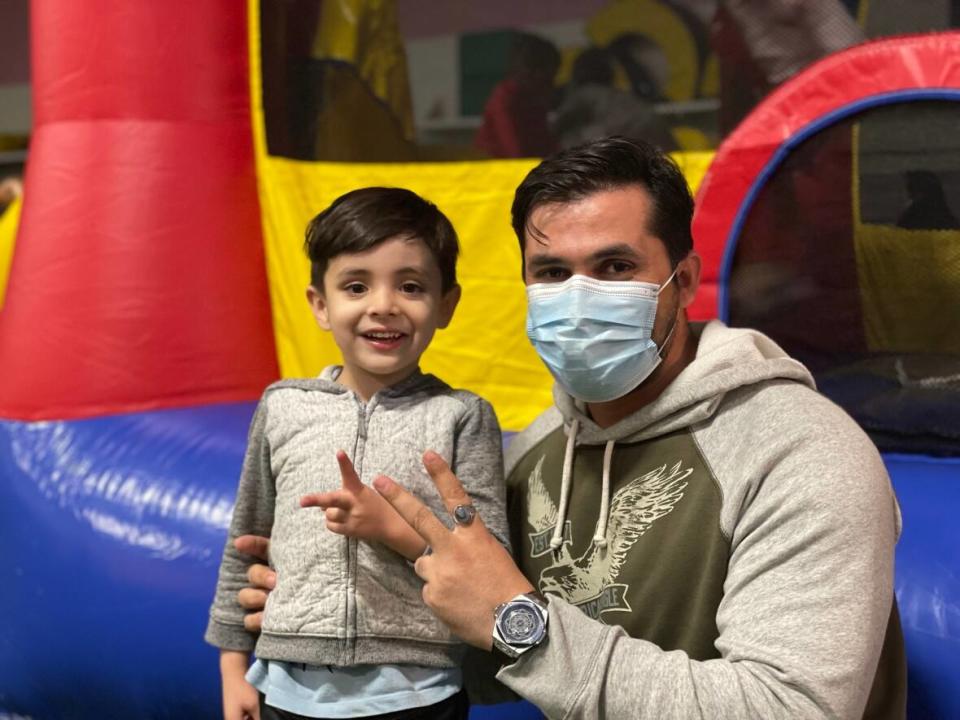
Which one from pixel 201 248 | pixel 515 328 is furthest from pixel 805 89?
pixel 201 248

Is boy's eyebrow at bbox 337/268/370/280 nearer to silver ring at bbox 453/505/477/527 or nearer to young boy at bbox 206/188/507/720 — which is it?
young boy at bbox 206/188/507/720

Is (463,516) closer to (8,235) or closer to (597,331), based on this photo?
(597,331)

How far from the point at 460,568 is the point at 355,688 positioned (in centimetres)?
28

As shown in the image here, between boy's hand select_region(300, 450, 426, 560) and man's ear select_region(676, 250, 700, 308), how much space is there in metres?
0.40

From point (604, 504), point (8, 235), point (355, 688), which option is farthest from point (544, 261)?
point (8, 235)

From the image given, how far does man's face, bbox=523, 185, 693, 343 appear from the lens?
124 centimetres

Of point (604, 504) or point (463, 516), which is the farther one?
point (604, 504)

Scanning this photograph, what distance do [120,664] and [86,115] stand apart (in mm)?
1150

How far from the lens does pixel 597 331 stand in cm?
126

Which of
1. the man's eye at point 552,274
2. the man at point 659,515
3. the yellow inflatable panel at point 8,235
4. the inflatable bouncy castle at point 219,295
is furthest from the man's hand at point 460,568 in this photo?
the yellow inflatable panel at point 8,235

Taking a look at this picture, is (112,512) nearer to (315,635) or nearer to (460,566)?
(315,635)

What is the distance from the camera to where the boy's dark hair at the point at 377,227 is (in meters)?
Result: 1.38

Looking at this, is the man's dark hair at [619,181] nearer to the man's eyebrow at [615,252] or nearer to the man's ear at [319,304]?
the man's eyebrow at [615,252]

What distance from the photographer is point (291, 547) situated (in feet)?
4.51
